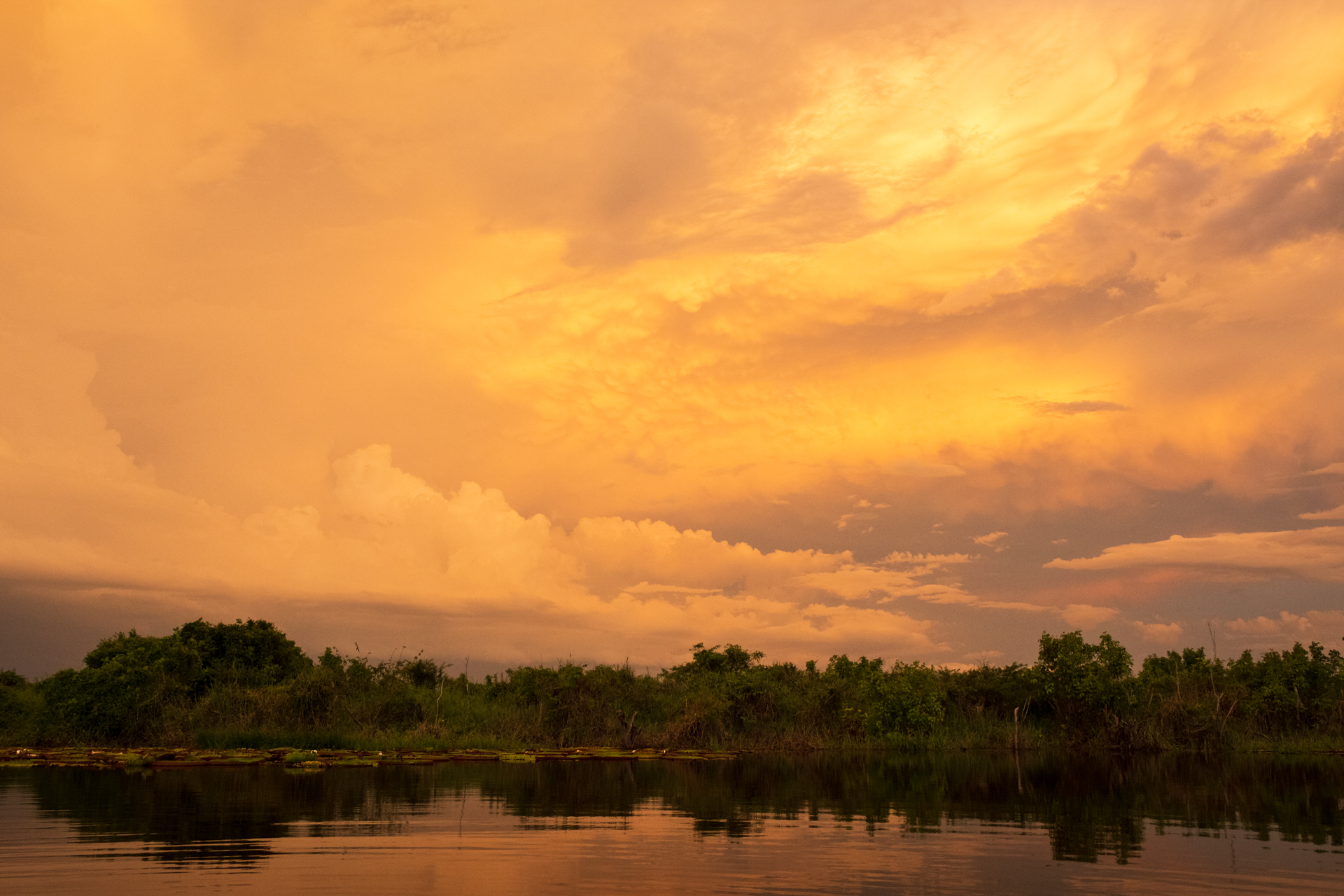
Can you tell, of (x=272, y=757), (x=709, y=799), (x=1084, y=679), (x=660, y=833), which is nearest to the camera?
(x=660, y=833)

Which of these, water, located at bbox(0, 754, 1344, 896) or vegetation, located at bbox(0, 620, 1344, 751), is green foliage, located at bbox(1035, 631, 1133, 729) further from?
water, located at bbox(0, 754, 1344, 896)

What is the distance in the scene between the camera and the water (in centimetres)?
1550

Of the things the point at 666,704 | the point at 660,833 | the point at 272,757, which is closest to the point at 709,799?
the point at 660,833

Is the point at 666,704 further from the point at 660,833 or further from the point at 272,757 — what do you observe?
the point at 660,833

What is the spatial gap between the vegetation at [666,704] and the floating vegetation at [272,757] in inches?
168

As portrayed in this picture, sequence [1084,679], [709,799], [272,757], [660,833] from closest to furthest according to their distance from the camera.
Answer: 1. [660,833]
2. [709,799]
3. [272,757]
4. [1084,679]

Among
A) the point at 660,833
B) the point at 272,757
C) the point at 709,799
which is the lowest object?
the point at 272,757

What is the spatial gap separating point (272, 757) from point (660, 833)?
26584mm

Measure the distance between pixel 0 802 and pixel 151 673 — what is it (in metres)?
27.7

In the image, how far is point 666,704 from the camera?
196 feet

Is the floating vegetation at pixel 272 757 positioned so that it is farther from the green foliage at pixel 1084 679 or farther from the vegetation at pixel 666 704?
the green foliage at pixel 1084 679

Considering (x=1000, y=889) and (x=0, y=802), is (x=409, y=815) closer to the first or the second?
(x=0, y=802)

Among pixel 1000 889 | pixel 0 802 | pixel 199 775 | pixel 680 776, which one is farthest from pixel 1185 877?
pixel 199 775

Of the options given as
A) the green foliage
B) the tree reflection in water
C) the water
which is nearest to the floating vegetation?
the tree reflection in water
